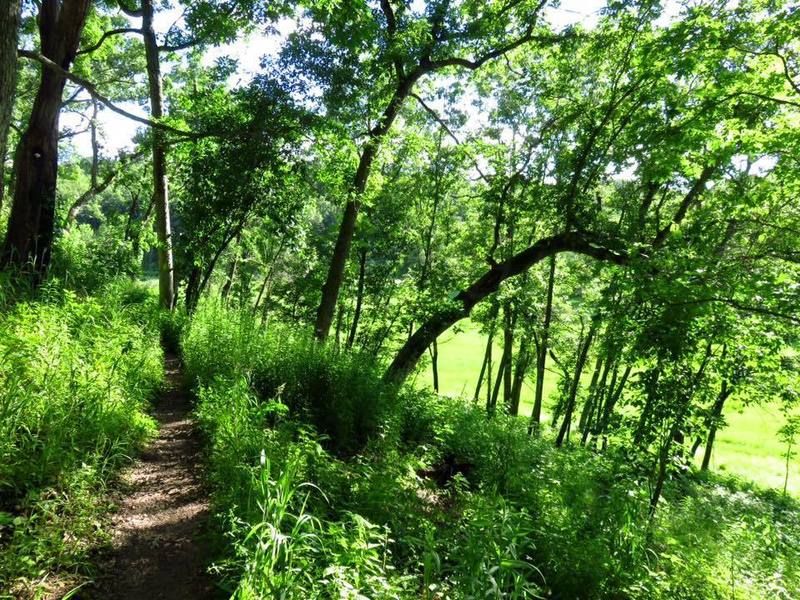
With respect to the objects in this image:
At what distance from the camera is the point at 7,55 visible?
3.70 m

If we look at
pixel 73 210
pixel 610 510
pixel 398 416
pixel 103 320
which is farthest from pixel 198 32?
pixel 73 210

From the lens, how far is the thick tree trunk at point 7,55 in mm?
3670

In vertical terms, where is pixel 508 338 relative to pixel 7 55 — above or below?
below

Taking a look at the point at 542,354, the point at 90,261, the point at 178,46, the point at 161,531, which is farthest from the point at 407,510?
the point at 542,354

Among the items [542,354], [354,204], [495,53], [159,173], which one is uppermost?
[495,53]

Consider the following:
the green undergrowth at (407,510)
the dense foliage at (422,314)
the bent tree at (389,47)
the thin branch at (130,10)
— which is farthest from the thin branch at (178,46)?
the green undergrowth at (407,510)

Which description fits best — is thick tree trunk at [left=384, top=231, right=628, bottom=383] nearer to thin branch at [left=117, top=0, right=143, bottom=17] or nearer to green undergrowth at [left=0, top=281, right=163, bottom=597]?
green undergrowth at [left=0, top=281, right=163, bottom=597]

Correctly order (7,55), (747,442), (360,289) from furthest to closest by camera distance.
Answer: (747,442) < (360,289) < (7,55)

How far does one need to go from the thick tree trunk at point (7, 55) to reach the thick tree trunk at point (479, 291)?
21.9 ft

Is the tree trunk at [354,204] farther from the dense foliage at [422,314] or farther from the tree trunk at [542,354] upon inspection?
the tree trunk at [542,354]

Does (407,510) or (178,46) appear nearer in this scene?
(407,510)

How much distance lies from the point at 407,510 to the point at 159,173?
11.0 m

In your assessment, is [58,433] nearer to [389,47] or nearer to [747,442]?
[389,47]

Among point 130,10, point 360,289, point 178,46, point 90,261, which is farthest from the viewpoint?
point 360,289
